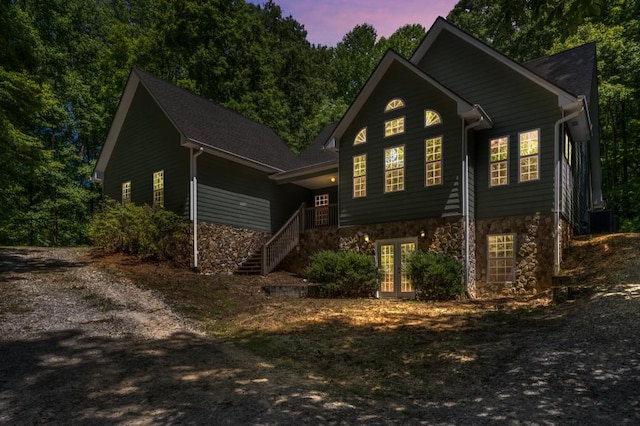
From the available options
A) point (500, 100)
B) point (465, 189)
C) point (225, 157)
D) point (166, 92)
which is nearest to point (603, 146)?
point (500, 100)

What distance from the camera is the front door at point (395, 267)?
560 inches

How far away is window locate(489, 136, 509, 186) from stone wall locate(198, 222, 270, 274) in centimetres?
1047

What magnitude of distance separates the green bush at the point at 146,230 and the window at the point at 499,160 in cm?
1163

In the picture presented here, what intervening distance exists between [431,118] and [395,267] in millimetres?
5425

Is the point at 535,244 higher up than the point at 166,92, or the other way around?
the point at 166,92

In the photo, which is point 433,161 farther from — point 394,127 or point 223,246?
point 223,246

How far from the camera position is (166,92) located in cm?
1866

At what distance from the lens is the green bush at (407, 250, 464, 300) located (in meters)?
12.6

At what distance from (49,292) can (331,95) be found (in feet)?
121

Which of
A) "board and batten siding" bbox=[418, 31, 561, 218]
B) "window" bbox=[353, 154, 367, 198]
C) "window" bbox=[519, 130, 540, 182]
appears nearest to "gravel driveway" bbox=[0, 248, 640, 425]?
"board and batten siding" bbox=[418, 31, 561, 218]

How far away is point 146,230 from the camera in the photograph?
16.0 m

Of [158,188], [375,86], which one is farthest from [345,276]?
[158,188]

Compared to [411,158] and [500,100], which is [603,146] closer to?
[500,100]

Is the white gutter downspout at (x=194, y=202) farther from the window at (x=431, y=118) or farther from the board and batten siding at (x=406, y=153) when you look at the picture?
the window at (x=431, y=118)
